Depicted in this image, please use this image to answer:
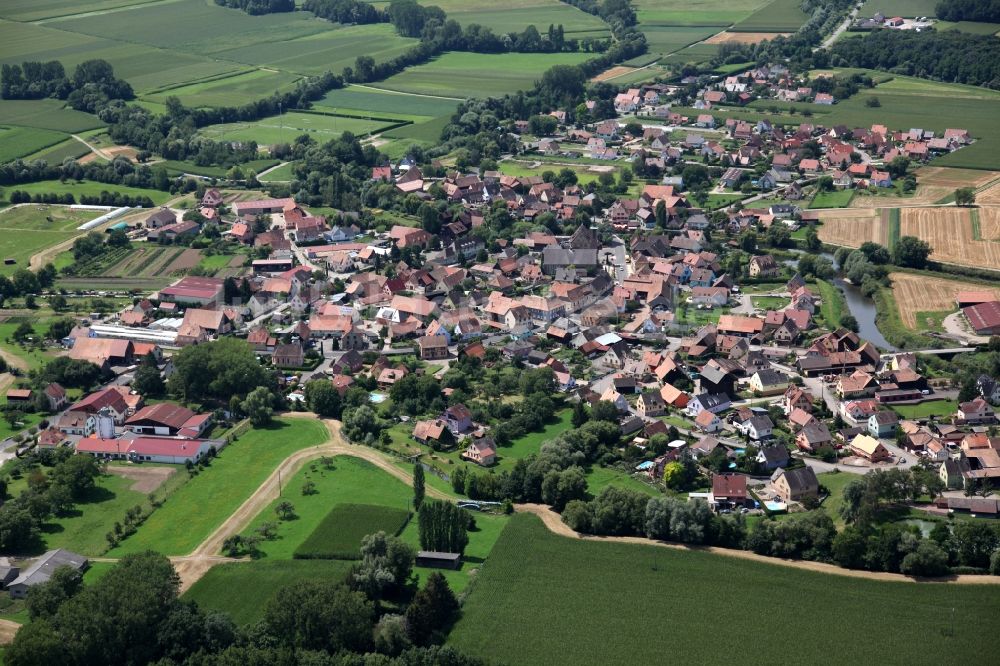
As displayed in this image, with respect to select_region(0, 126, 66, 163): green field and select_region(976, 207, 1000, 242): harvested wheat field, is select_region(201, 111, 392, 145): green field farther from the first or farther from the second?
select_region(976, 207, 1000, 242): harvested wheat field

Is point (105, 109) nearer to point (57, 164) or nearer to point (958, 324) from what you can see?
point (57, 164)

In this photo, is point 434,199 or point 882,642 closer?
point 882,642

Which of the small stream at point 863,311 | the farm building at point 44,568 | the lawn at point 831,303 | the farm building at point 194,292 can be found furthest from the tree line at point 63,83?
the farm building at point 44,568

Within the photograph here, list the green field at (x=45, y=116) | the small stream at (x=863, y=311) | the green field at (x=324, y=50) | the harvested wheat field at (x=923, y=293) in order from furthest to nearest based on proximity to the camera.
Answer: the green field at (x=324, y=50) → the green field at (x=45, y=116) → the harvested wheat field at (x=923, y=293) → the small stream at (x=863, y=311)

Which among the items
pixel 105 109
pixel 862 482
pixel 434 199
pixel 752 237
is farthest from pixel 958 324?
pixel 105 109

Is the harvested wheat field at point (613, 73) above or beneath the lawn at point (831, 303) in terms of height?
above

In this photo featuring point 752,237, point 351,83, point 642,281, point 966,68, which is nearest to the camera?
point 642,281

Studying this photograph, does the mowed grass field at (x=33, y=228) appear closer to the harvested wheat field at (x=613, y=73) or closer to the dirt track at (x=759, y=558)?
the dirt track at (x=759, y=558)

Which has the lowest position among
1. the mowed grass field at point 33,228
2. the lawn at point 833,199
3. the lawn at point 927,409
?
the lawn at point 927,409
